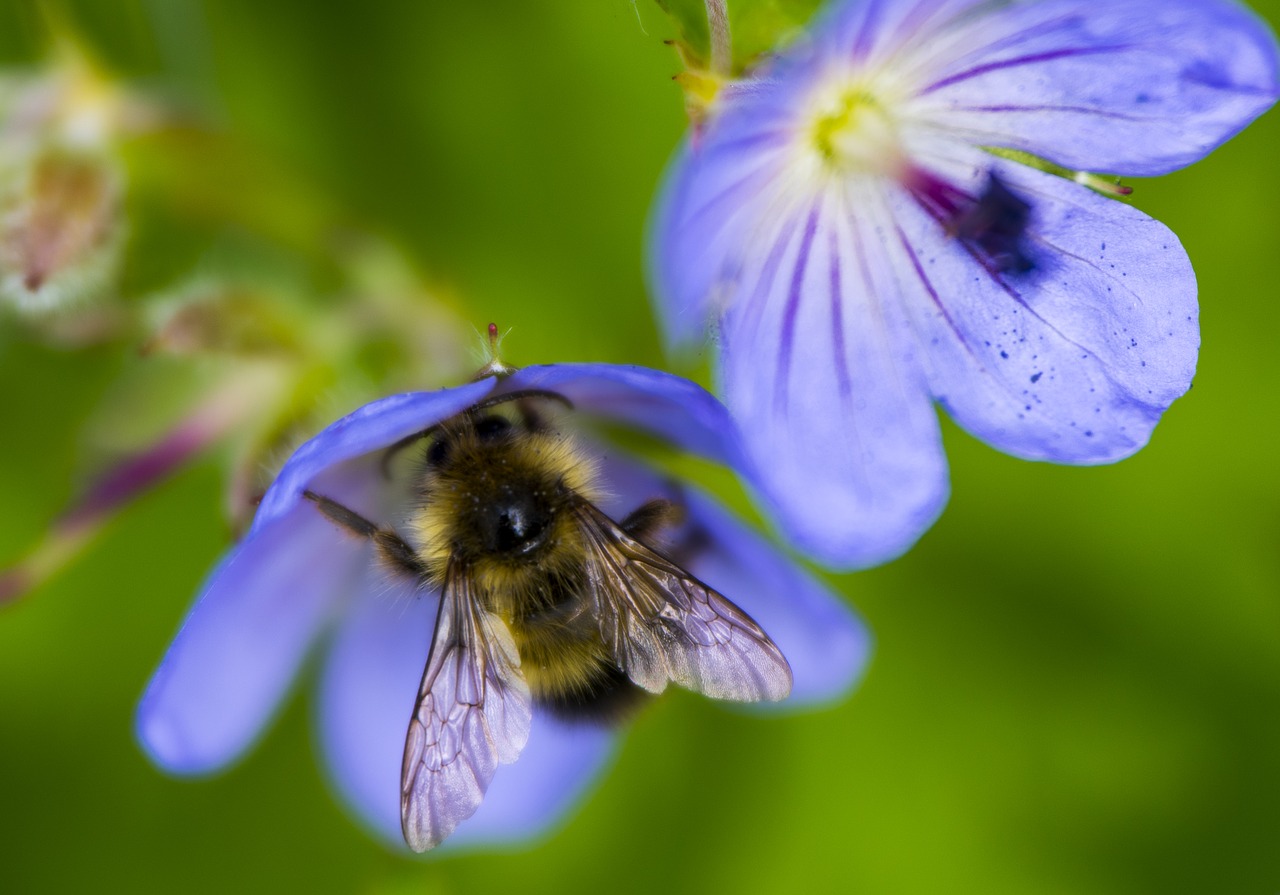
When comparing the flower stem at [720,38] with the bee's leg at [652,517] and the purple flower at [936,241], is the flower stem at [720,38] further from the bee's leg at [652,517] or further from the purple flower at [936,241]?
the bee's leg at [652,517]

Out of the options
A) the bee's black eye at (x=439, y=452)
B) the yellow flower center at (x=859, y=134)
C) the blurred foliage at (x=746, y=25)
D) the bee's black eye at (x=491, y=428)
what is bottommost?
the bee's black eye at (x=439, y=452)

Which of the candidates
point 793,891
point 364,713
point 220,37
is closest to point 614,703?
point 364,713

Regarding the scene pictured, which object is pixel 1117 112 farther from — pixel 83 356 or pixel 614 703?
pixel 83 356

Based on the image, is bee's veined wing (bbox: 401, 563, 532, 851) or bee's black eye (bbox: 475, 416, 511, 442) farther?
bee's black eye (bbox: 475, 416, 511, 442)

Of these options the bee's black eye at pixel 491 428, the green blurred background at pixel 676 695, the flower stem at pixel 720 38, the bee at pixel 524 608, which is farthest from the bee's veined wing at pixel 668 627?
the green blurred background at pixel 676 695

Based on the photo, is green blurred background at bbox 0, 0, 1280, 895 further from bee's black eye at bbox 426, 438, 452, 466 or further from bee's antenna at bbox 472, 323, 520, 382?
bee's antenna at bbox 472, 323, 520, 382

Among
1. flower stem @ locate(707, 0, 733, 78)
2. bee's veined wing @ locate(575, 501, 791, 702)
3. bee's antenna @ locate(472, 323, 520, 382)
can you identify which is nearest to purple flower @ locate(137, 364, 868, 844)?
bee's antenna @ locate(472, 323, 520, 382)

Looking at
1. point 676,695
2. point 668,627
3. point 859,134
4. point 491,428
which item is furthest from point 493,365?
point 676,695
